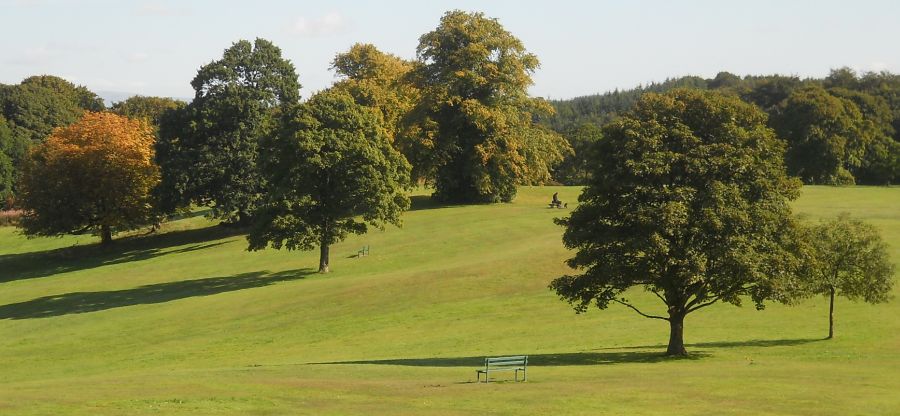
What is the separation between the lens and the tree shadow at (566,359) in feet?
118

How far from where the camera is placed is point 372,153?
203 feet

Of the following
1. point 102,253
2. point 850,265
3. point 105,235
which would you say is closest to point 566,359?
point 850,265

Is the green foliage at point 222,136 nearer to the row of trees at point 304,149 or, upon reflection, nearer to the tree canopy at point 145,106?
the row of trees at point 304,149

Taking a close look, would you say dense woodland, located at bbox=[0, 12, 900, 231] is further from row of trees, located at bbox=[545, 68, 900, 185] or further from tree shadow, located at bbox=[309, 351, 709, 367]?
tree shadow, located at bbox=[309, 351, 709, 367]

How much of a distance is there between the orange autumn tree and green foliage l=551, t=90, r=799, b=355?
57.1 meters

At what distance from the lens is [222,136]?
81188mm

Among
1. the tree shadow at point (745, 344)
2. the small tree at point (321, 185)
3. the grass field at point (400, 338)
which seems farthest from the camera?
the small tree at point (321, 185)

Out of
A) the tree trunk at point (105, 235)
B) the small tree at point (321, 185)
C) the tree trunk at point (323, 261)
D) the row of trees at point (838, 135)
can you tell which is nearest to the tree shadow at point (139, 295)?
the tree trunk at point (323, 261)

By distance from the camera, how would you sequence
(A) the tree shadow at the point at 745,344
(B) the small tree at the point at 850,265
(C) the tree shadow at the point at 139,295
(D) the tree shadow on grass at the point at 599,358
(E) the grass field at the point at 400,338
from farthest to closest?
1. (C) the tree shadow at the point at 139,295
2. (B) the small tree at the point at 850,265
3. (A) the tree shadow at the point at 745,344
4. (D) the tree shadow on grass at the point at 599,358
5. (E) the grass field at the point at 400,338

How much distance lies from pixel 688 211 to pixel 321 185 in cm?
3290

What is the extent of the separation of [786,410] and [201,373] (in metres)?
21.3

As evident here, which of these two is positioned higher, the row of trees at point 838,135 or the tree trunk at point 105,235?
the row of trees at point 838,135

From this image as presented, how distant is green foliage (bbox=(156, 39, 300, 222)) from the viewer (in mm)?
80000

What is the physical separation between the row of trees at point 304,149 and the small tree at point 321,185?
0.10 meters
